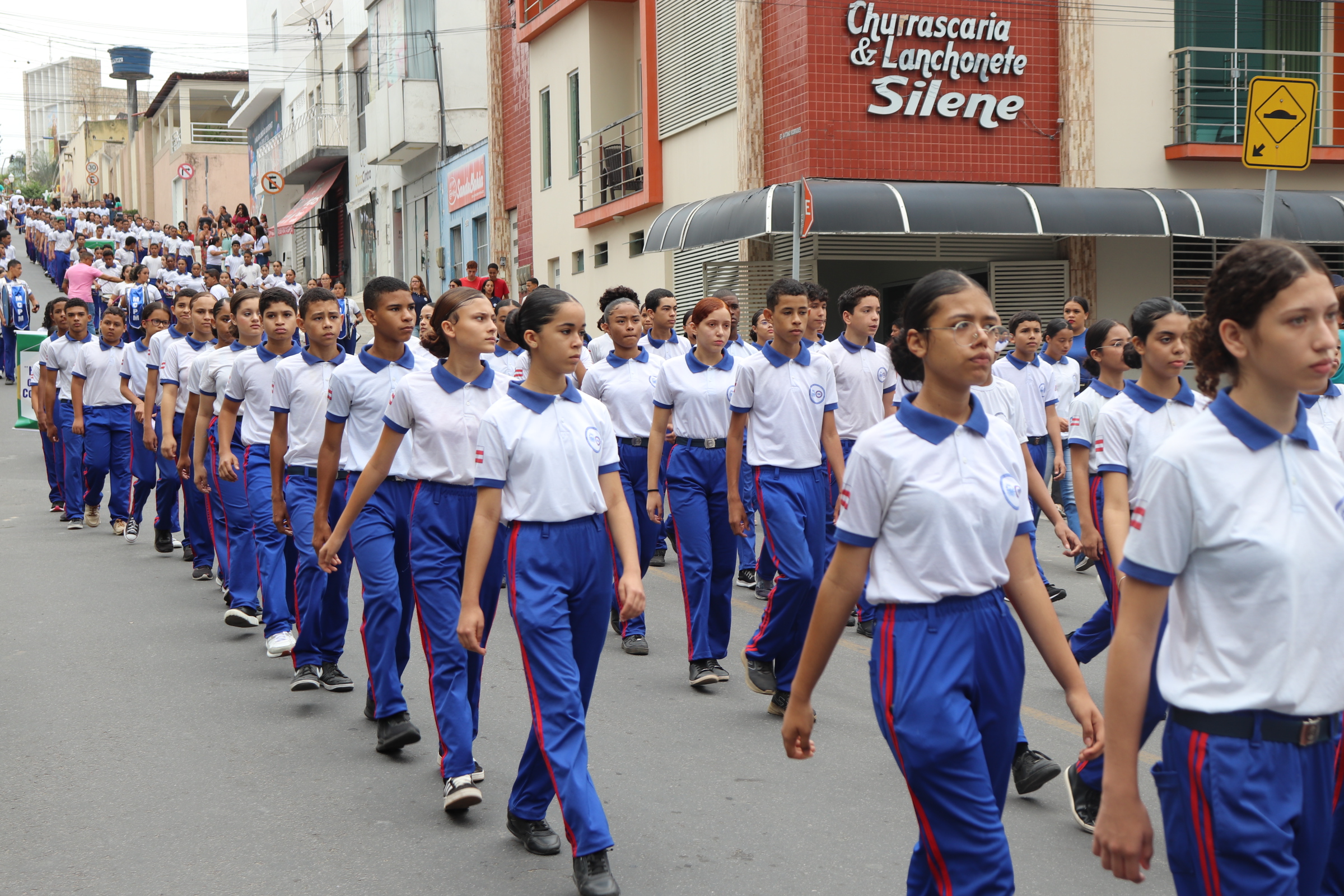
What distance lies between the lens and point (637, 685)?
7.64 m

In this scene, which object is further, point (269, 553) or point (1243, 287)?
point (269, 553)

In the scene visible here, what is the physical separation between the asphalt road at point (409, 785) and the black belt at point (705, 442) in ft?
4.13

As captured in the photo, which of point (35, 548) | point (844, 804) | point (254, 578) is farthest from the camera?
point (35, 548)

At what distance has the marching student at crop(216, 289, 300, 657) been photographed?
8148 millimetres

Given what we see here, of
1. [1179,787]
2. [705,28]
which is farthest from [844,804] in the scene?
[705,28]

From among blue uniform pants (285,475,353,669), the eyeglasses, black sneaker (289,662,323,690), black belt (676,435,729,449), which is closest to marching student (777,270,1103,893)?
the eyeglasses

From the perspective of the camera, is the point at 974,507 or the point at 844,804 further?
the point at 844,804

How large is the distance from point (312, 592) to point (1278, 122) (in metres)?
6.60

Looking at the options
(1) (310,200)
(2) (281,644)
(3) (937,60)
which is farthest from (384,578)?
(1) (310,200)

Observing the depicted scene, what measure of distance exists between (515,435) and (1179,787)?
107 inches

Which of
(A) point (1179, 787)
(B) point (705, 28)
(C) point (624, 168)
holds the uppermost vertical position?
(B) point (705, 28)

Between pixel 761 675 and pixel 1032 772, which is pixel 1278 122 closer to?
pixel 761 675

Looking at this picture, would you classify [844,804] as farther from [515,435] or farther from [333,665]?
[333,665]

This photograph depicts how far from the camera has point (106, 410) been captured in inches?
543
